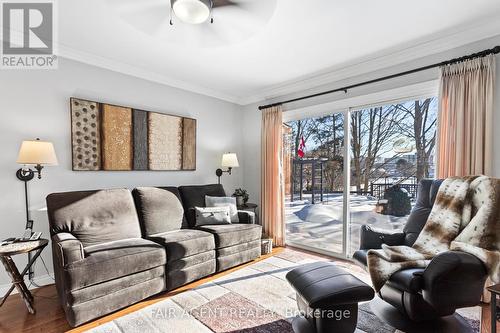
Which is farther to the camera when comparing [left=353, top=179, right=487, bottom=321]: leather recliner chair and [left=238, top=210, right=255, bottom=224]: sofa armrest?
[left=238, top=210, right=255, bottom=224]: sofa armrest

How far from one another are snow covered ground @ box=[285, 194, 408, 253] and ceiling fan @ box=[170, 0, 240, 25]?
2.84 m

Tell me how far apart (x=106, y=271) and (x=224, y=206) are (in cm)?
167

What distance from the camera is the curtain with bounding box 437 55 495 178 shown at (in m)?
2.35

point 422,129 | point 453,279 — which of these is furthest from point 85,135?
point 422,129

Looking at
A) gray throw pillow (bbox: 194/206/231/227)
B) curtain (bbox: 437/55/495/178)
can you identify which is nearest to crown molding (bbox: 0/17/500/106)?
curtain (bbox: 437/55/495/178)

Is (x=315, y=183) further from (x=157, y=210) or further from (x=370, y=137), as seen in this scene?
(x=157, y=210)

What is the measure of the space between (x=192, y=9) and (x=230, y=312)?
2.32 metres

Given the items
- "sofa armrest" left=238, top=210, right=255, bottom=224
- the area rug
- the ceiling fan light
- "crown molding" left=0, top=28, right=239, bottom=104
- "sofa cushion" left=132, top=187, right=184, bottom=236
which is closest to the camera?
the ceiling fan light

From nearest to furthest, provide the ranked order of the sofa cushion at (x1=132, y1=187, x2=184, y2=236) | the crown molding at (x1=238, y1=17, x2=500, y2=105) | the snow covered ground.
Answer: the crown molding at (x1=238, y1=17, x2=500, y2=105)
the sofa cushion at (x1=132, y1=187, x2=184, y2=236)
the snow covered ground

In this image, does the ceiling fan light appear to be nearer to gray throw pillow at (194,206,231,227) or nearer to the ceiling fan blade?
the ceiling fan blade

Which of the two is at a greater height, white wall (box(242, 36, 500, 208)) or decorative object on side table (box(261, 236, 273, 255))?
white wall (box(242, 36, 500, 208))

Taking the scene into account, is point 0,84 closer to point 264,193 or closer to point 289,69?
point 289,69

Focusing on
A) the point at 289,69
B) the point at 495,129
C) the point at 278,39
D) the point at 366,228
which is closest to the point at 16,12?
the point at 278,39

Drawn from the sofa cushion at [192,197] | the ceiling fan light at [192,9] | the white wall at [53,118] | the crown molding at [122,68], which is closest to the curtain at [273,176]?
the sofa cushion at [192,197]
